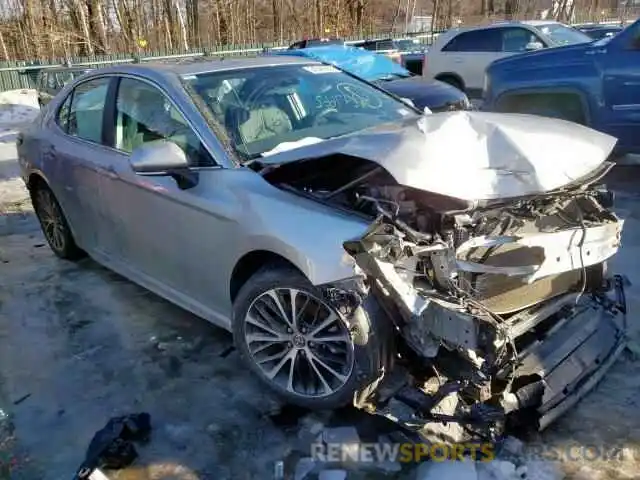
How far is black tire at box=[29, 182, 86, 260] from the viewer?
5035 mm

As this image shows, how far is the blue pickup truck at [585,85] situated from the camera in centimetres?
602

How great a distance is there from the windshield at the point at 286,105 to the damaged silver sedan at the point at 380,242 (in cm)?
1

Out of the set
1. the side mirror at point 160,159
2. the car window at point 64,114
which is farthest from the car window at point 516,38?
the side mirror at point 160,159

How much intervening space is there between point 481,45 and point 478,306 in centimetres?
1061

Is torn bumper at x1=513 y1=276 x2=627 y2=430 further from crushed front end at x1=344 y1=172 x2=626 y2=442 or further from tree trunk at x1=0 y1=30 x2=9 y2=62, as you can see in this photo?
tree trunk at x1=0 y1=30 x2=9 y2=62

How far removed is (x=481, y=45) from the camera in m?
12.0

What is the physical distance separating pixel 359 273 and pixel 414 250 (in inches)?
9.7

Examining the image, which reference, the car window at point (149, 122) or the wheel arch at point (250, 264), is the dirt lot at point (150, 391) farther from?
the car window at point (149, 122)

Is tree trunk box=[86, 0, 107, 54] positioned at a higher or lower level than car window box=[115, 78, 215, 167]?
higher

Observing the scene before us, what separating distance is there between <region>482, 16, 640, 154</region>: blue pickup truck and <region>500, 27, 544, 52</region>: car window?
461 centimetres

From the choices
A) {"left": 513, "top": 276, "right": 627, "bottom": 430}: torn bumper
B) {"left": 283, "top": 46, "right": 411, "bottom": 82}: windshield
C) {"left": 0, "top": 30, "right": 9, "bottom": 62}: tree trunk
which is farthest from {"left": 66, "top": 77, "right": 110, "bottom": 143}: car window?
{"left": 0, "top": 30, "right": 9, "bottom": 62}: tree trunk

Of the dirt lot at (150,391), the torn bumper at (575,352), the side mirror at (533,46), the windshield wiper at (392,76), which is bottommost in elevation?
the dirt lot at (150,391)

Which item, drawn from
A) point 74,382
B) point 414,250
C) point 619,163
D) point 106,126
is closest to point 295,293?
point 414,250

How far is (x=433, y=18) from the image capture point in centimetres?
3344
